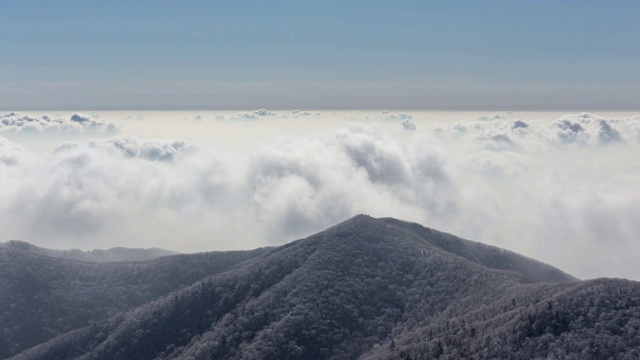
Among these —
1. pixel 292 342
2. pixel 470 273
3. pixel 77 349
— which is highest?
pixel 470 273

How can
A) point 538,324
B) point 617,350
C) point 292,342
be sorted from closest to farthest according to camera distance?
point 617,350 → point 538,324 → point 292,342

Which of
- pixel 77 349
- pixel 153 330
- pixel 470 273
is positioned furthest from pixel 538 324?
pixel 77 349

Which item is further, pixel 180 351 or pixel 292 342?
pixel 180 351

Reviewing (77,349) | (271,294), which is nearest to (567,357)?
(271,294)

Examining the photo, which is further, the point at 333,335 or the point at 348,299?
the point at 348,299

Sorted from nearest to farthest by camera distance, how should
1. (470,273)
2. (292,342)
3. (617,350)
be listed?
(617,350) → (292,342) → (470,273)

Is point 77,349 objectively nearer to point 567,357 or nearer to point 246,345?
point 246,345

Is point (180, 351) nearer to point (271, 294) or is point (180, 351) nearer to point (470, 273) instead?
point (271, 294)

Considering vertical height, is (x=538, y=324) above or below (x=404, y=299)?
above

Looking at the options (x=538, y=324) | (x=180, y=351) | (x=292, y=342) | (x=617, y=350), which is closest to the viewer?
(x=617, y=350)
